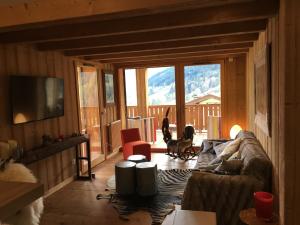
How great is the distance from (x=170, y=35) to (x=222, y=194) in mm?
1954

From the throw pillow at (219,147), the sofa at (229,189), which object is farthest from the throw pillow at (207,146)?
the sofa at (229,189)

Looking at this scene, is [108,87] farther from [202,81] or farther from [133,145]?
[202,81]

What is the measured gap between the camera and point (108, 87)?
20.1ft

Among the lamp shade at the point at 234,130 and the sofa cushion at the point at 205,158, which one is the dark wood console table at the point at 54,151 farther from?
the lamp shade at the point at 234,130

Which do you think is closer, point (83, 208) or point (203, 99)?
point (83, 208)

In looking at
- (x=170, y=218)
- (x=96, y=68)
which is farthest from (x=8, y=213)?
(x=96, y=68)

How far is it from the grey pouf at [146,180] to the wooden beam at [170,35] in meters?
1.75

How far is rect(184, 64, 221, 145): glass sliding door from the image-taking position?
6.15 m

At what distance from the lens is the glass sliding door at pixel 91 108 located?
5.11 meters

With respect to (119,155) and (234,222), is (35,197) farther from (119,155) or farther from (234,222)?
(119,155)

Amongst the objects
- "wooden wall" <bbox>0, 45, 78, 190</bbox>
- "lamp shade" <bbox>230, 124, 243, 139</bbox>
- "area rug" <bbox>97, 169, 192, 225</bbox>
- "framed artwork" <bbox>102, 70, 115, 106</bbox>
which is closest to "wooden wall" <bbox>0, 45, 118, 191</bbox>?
"wooden wall" <bbox>0, 45, 78, 190</bbox>

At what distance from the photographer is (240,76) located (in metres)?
5.74

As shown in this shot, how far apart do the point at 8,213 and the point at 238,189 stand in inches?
96.6

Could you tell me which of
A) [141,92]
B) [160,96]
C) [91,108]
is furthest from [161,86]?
[91,108]
